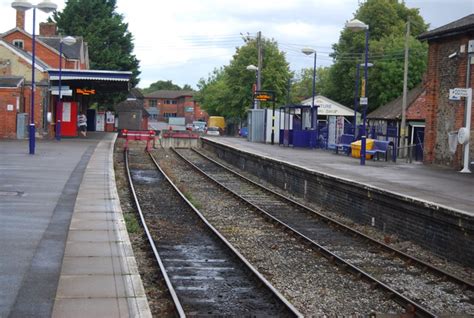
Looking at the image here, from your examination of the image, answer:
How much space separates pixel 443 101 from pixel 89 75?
23.4 meters

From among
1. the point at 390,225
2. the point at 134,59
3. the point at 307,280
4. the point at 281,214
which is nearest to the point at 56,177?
the point at 281,214

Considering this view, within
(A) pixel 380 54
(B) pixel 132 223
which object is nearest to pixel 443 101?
(B) pixel 132 223

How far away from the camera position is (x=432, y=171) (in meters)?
23.8

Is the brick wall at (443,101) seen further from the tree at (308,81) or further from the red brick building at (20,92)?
the tree at (308,81)

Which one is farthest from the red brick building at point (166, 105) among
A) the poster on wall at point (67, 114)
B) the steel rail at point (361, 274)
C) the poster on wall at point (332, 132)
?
the steel rail at point (361, 274)

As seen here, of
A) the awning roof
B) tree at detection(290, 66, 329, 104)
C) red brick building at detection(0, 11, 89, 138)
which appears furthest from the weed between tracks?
tree at detection(290, 66, 329, 104)

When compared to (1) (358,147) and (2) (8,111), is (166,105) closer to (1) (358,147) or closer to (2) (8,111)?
(2) (8,111)

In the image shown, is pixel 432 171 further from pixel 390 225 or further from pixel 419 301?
pixel 419 301

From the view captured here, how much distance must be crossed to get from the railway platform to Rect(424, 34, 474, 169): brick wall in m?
13.2

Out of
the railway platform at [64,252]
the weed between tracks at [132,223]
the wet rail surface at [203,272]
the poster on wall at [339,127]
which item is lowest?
the wet rail surface at [203,272]

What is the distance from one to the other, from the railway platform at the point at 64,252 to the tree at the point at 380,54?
146 feet

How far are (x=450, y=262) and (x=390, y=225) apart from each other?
2783 mm

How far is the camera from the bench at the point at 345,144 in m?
33.4

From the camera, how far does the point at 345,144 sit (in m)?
34.3
